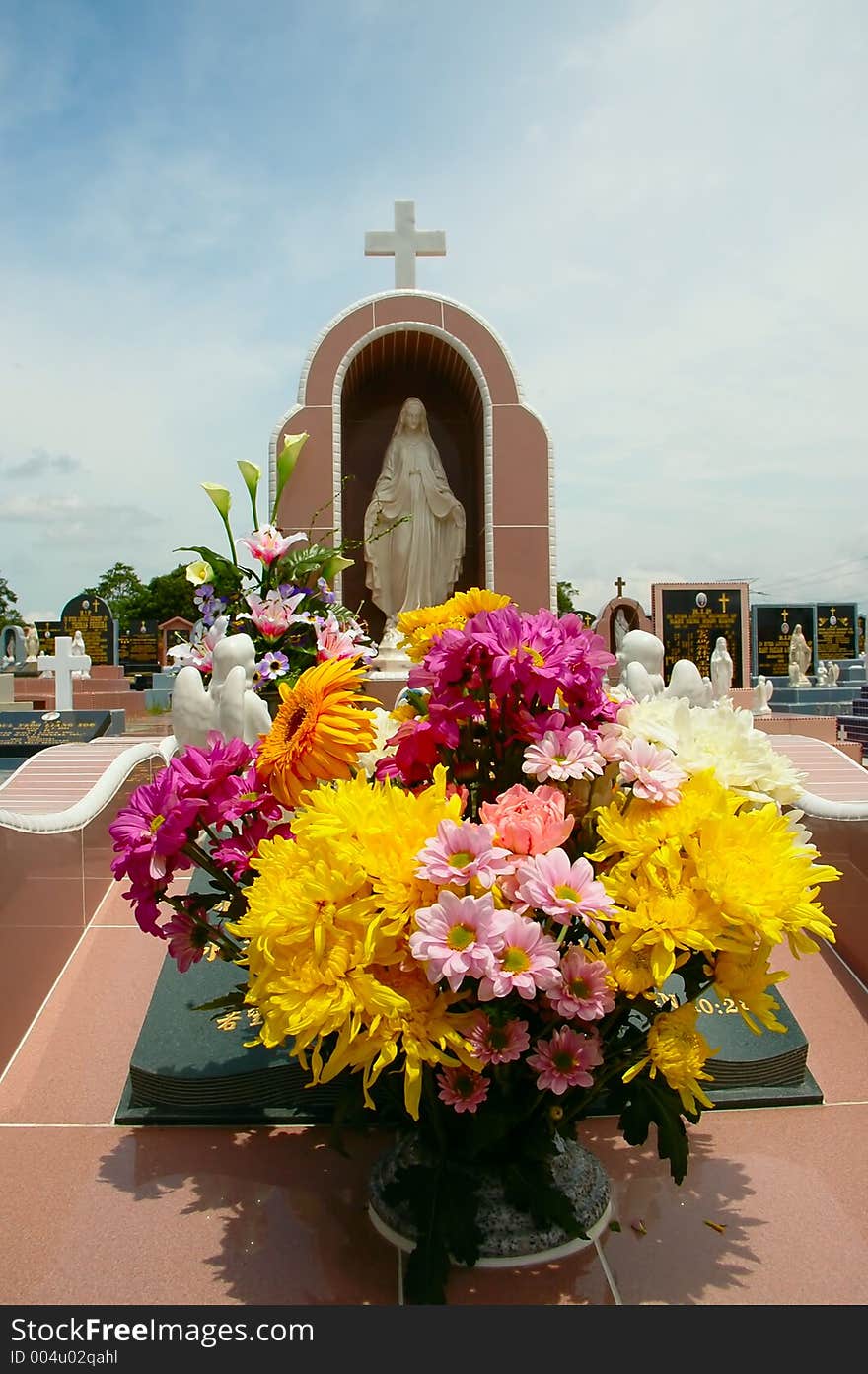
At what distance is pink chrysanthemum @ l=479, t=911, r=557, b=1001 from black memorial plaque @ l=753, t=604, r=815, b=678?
2054cm

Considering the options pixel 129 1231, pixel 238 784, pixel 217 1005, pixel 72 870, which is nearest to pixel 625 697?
pixel 238 784

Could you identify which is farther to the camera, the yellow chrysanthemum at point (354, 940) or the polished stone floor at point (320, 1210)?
the polished stone floor at point (320, 1210)

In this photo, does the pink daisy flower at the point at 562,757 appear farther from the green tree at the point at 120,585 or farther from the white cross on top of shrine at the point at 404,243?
the green tree at the point at 120,585

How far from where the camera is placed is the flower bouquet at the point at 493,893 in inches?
53.9

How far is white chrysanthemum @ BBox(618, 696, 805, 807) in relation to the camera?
5.41 ft

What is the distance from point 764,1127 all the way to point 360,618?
633 centimetres

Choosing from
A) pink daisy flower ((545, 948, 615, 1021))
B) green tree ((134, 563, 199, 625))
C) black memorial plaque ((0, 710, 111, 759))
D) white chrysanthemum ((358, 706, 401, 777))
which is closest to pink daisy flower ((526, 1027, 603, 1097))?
pink daisy flower ((545, 948, 615, 1021))

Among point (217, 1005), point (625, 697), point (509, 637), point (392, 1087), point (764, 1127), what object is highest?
point (509, 637)

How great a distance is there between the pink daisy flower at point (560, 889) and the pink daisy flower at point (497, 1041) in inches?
9.3

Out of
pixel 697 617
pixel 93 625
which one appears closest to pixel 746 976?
pixel 697 617

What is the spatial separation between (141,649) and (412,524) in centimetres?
2268

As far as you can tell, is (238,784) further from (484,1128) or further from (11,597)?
(11,597)

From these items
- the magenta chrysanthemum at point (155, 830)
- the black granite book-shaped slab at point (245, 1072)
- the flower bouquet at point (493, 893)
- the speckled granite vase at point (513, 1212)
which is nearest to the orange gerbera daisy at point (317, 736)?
the flower bouquet at point (493, 893)

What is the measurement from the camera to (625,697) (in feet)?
6.24
